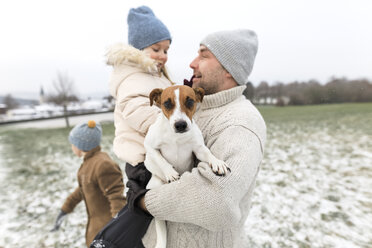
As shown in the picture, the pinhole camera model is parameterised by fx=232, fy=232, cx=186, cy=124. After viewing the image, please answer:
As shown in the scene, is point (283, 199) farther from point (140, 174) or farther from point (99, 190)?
point (140, 174)

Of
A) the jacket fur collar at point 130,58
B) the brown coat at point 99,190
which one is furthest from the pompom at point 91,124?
the jacket fur collar at point 130,58

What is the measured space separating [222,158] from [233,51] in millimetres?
1035

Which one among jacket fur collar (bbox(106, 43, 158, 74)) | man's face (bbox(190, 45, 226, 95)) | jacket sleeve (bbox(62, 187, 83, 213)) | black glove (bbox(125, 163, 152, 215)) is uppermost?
jacket fur collar (bbox(106, 43, 158, 74))

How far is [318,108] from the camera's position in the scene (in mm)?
24438

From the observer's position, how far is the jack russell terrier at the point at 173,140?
1.60 metres

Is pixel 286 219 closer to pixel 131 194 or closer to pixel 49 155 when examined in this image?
pixel 131 194

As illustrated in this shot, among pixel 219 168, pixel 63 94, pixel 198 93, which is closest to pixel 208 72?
pixel 198 93

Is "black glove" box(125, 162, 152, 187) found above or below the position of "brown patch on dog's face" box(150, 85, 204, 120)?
below

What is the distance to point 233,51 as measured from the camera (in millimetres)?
2080

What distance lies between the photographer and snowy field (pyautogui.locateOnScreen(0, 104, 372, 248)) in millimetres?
4355

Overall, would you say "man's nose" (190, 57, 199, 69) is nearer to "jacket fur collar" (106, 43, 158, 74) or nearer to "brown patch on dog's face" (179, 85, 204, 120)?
"jacket fur collar" (106, 43, 158, 74)

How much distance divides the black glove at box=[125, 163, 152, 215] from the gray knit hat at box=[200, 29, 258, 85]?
1.18m

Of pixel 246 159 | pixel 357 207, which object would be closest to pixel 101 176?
pixel 246 159

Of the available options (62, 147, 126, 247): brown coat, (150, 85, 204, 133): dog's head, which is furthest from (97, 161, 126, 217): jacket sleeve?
(150, 85, 204, 133): dog's head
